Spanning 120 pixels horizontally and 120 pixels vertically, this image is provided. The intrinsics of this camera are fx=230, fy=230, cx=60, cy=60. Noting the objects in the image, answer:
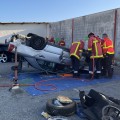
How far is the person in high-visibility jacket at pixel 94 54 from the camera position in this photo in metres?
8.28

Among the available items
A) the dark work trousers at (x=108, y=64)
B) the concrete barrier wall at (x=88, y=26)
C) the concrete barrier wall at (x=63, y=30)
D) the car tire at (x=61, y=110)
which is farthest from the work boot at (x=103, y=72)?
the concrete barrier wall at (x=63, y=30)

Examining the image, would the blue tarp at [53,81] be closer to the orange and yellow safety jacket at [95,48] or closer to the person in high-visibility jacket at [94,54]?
the person in high-visibility jacket at [94,54]

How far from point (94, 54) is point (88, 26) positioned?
6.42m

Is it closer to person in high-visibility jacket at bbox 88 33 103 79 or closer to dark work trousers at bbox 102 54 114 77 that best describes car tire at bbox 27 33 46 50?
person in high-visibility jacket at bbox 88 33 103 79

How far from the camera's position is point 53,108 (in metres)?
4.59

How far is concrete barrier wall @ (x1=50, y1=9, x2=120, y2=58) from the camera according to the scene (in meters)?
12.3

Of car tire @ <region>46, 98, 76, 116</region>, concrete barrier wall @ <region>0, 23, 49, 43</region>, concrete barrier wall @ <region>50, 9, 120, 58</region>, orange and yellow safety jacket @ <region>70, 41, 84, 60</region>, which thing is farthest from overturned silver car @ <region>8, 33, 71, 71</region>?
concrete barrier wall @ <region>0, 23, 49, 43</region>

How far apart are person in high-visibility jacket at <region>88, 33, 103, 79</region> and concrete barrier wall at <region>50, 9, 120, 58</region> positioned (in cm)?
380

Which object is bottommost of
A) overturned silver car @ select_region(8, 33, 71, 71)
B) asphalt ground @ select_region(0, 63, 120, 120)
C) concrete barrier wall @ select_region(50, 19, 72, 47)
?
asphalt ground @ select_region(0, 63, 120, 120)

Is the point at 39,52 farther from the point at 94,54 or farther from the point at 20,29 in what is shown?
the point at 20,29

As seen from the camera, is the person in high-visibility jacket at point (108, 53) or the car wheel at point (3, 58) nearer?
the person in high-visibility jacket at point (108, 53)

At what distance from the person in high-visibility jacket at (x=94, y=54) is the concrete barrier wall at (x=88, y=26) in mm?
3799

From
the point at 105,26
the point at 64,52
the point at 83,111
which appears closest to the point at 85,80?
the point at 64,52

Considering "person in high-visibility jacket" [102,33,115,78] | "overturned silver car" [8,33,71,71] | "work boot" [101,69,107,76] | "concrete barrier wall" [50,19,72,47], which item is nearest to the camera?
"overturned silver car" [8,33,71,71]
